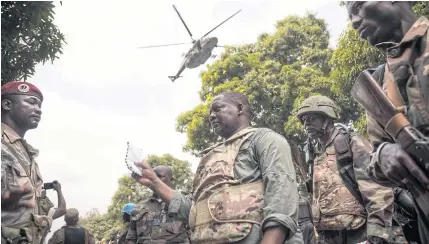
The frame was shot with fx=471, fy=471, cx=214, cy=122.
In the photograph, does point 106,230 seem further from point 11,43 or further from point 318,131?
point 318,131

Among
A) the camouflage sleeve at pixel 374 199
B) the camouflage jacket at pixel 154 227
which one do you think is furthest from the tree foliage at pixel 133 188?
the camouflage sleeve at pixel 374 199

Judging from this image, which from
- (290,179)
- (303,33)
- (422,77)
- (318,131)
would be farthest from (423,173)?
(303,33)

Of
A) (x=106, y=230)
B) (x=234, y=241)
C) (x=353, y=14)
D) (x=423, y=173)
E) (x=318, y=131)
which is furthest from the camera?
(x=106, y=230)

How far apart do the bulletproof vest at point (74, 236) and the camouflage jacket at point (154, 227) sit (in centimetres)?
114

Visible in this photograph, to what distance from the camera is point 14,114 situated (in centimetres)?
430

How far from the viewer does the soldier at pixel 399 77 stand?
1.94 m

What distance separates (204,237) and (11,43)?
517cm

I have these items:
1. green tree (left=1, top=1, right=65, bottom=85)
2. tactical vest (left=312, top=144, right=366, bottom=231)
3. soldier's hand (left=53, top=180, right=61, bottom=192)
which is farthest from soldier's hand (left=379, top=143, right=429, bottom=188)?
green tree (left=1, top=1, right=65, bottom=85)

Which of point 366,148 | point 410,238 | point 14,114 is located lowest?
point 410,238

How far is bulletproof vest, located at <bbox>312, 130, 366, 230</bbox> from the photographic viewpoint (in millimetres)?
4312

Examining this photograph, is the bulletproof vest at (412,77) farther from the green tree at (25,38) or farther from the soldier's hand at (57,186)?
the green tree at (25,38)

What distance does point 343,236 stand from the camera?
4406 millimetres

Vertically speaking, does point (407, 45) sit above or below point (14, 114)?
below

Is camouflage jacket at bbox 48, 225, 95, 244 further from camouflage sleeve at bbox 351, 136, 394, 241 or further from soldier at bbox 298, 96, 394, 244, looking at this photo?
camouflage sleeve at bbox 351, 136, 394, 241
